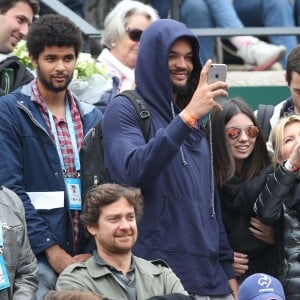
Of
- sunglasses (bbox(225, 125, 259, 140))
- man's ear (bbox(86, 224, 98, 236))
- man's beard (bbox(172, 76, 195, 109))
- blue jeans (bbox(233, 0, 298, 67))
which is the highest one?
blue jeans (bbox(233, 0, 298, 67))

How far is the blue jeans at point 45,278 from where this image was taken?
6.83 m

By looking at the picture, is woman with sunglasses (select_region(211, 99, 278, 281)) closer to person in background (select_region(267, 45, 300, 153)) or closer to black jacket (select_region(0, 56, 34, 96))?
person in background (select_region(267, 45, 300, 153))

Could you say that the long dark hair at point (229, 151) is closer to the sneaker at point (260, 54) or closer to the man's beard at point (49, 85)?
the man's beard at point (49, 85)

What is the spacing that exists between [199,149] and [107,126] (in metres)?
0.54

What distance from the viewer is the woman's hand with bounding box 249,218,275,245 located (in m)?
7.31

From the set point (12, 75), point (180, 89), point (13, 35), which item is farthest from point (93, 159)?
point (13, 35)

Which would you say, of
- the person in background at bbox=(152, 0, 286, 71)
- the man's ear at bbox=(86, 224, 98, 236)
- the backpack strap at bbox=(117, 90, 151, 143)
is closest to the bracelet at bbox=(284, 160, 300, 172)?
the backpack strap at bbox=(117, 90, 151, 143)

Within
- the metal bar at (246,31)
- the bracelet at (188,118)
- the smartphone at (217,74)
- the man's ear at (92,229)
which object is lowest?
the man's ear at (92,229)

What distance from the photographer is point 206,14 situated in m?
11.5

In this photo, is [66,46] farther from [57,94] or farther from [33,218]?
[33,218]

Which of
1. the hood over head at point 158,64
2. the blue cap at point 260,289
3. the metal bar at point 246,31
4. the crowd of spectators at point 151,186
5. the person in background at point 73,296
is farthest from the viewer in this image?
the metal bar at point 246,31

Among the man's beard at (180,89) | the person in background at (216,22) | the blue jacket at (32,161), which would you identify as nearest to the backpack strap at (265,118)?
the man's beard at (180,89)

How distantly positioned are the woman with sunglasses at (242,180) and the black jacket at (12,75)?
121 cm

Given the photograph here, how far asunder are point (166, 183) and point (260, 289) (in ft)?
2.50
